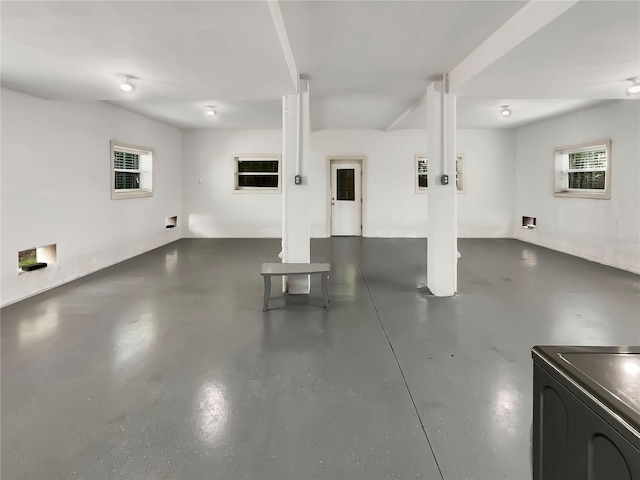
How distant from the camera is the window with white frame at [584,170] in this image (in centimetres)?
632

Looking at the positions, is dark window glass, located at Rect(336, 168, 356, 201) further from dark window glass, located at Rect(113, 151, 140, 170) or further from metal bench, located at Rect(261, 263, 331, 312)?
metal bench, located at Rect(261, 263, 331, 312)

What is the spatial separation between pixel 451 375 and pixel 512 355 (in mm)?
641

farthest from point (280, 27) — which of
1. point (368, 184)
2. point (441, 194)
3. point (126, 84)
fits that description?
point (368, 184)

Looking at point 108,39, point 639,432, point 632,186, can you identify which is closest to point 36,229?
point 108,39

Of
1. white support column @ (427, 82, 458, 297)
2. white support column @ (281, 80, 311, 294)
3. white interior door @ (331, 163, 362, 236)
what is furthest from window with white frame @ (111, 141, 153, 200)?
white support column @ (427, 82, 458, 297)

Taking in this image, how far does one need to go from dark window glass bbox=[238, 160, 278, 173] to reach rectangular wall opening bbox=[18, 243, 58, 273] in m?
4.92

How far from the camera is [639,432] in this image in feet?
1.82

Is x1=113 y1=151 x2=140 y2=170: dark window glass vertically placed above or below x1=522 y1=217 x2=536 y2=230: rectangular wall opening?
above

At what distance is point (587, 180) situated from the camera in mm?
6914

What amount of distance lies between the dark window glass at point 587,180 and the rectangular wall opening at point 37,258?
846cm

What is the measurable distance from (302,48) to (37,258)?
4.20m

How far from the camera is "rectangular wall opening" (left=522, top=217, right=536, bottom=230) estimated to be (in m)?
8.60

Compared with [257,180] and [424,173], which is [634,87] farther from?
[257,180]

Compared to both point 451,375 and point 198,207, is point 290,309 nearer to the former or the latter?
point 451,375
